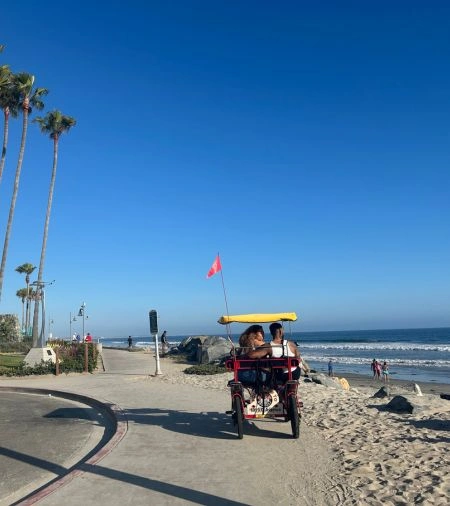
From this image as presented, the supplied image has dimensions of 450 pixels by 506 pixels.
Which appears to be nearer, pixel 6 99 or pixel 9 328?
pixel 6 99

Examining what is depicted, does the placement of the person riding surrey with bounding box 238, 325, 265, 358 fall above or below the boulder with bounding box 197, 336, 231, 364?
below

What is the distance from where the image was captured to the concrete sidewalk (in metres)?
5.25

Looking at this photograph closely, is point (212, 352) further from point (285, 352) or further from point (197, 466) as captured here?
point (197, 466)

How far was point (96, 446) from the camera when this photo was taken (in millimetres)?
8164

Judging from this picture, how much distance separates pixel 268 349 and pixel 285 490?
9.32 feet

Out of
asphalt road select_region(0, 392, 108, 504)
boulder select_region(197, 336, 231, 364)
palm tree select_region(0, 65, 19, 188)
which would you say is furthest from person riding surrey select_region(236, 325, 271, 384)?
palm tree select_region(0, 65, 19, 188)

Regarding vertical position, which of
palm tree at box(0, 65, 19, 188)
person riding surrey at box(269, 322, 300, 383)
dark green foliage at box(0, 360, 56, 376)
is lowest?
person riding surrey at box(269, 322, 300, 383)

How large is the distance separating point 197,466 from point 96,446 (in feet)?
8.56

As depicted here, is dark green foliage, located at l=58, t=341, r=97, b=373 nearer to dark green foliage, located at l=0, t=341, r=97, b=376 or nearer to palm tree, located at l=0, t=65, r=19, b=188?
dark green foliage, located at l=0, t=341, r=97, b=376

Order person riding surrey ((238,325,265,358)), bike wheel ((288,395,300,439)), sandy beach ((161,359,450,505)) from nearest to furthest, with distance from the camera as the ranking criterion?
1. sandy beach ((161,359,450,505))
2. bike wheel ((288,395,300,439))
3. person riding surrey ((238,325,265,358))

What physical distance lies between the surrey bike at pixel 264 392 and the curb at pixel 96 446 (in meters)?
2.00

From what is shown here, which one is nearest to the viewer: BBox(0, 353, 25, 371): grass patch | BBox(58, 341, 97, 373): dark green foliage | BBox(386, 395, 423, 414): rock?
BBox(386, 395, 423, 414): rock

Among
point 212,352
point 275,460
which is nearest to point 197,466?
point 275,460

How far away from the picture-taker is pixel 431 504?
15.8ft
